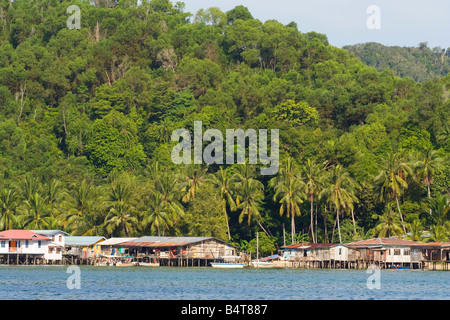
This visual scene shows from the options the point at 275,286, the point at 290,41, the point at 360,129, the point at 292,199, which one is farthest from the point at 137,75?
the point at 275,286

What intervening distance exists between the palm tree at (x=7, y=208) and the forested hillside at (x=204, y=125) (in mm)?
158

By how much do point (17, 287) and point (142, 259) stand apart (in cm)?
3887

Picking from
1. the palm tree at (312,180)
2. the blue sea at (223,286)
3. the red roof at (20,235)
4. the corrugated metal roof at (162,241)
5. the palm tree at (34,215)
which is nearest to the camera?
the blue sea at (223,286)

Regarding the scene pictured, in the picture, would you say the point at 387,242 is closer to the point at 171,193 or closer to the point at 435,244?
the point at 435,244

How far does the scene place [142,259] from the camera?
99438 mm

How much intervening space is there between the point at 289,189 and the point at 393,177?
1268 cm

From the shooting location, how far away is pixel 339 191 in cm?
9694

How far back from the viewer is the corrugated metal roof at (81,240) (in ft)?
324

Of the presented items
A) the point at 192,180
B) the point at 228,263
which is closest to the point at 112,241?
the point at 192,180

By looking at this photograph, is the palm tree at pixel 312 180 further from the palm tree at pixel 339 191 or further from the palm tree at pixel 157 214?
the palm tree at pixel 157 214

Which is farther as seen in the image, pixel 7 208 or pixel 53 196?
pixel 53 196

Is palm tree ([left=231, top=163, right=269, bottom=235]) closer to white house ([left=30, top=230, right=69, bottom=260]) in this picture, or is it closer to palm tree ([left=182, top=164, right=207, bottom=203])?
palm tree ([left=182, top=164, right=207, bottom=203])

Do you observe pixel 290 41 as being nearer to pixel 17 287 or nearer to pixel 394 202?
pixel 394 202

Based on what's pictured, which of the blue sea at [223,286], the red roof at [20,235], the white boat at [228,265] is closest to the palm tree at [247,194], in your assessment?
the white boat at [228,265]
